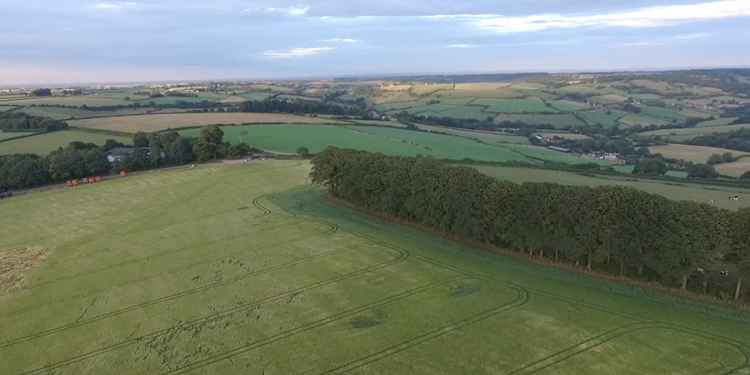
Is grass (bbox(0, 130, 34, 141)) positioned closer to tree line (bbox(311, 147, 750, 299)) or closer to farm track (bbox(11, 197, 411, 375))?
tree line (bbox(311, 147, 750, 299))

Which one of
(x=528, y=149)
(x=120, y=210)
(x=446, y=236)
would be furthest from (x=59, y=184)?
(x=528, y=149)

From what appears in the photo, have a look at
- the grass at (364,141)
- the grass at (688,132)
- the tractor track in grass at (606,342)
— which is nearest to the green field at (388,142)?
the grass at (364,141)

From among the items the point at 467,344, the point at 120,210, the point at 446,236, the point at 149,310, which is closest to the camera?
the point at 467,344

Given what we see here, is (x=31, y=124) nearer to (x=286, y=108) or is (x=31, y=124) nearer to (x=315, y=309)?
(x=286, y=108)

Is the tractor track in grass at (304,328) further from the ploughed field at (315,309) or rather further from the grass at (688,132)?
the grass at (688,132)

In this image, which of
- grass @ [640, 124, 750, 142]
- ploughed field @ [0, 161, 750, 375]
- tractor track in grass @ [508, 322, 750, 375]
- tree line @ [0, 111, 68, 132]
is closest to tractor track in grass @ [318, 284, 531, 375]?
ploughed field @ [0, 161, 750, 375]

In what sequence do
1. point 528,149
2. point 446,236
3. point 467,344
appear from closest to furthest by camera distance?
point 467,344
point 446,236
point 528,149

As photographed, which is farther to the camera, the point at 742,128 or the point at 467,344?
the point at 742,128

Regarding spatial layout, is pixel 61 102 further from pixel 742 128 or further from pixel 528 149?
pixel 742 128

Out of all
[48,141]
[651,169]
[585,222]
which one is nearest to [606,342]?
[585,222]

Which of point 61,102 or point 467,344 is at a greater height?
point 61,102
